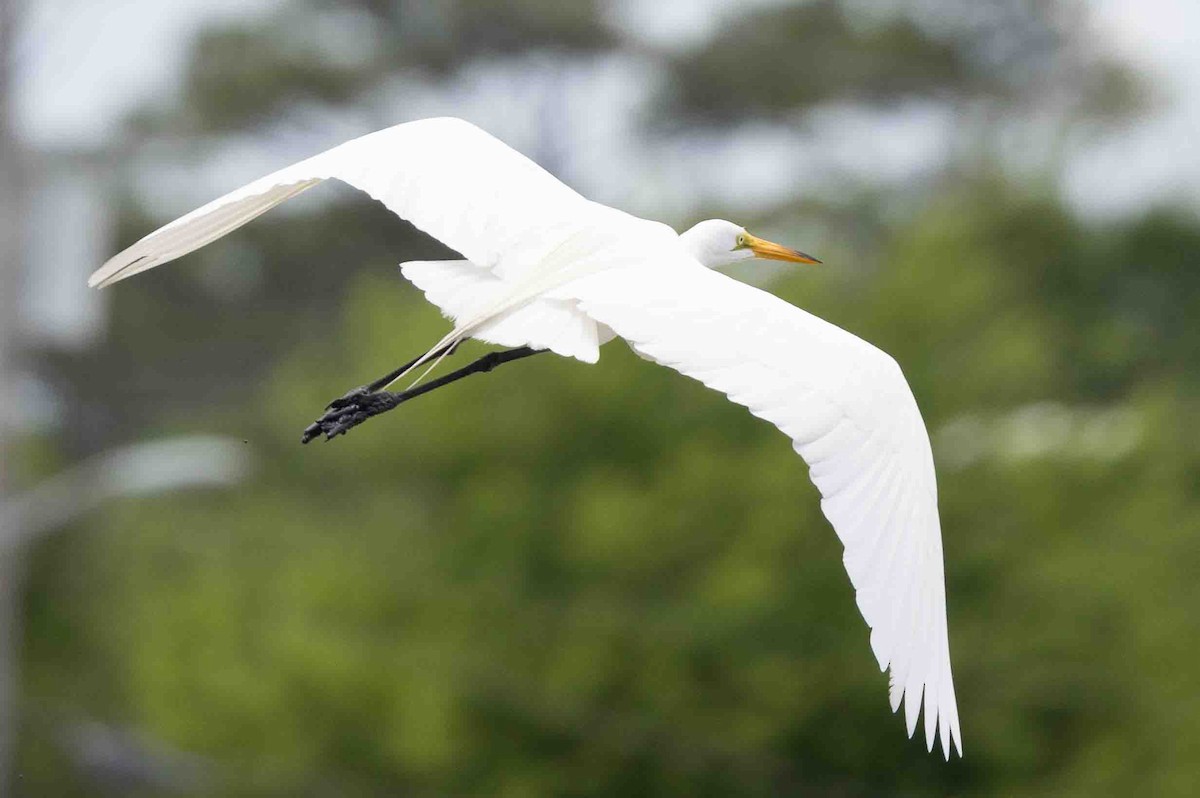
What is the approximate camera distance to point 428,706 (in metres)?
18.2

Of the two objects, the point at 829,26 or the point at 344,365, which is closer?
the point at 344,365

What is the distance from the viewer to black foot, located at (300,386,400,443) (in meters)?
6.57

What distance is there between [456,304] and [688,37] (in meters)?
27.3

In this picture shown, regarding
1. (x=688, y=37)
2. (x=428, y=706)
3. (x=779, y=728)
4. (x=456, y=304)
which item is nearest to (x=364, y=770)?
(x=428, y=706)

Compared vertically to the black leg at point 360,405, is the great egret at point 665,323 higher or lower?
higher

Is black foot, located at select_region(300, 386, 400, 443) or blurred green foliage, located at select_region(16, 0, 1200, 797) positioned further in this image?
blurred green foliage, located at select_region(16, 0, 1200, 797)

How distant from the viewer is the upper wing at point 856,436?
527 centimetres

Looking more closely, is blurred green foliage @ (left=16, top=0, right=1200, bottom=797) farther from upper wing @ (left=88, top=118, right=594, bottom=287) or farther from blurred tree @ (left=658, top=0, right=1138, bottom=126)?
upper wing @ (left=88, top=118, right=594, bottom=287)

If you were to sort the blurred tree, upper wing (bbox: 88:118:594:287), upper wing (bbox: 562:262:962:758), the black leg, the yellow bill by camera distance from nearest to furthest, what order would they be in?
1. upper wing (bbox: 562:262:962:758)
2. upper wing (bbox: 88:118:594:287)
3. the black leg
4. the yellow bill
5. the blurred tree

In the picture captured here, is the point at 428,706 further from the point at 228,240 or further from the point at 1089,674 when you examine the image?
the point at 228,240

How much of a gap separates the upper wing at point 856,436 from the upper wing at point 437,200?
74 centimetres

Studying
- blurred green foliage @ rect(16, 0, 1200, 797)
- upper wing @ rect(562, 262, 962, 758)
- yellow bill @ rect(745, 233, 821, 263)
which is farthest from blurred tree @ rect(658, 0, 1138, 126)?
upper wing @ rect(562, 262, 962, 758)

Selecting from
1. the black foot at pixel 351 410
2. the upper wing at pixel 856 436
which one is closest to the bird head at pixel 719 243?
the black foot at pixel 351 410

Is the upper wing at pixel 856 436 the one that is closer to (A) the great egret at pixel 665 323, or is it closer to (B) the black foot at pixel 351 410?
(A) the great egret at pixel 665 323
